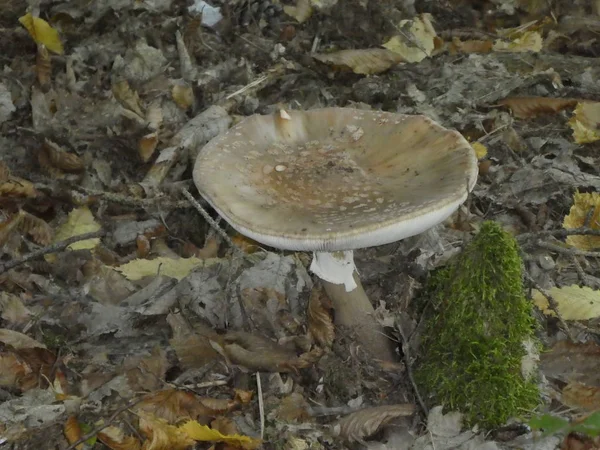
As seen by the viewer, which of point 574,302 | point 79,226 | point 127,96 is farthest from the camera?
point 127,96

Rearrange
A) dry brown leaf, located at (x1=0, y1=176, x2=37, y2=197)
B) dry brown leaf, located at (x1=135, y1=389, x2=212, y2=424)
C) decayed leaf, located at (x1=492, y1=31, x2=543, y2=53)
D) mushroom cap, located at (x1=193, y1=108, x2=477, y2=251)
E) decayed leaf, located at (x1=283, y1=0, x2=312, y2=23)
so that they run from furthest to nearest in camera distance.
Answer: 1. decayed leaf, located at (x1=283, y1=0, x2=312, y2=23)
2. decayed leaf, located at (x1=492, y1=31, x2=543, y2=53)
3. dry brown leaf, located at (x1=0, y1=176, x2=37, y2=197)
4. dry brown leaf, located at (x1=135, y1=389, x2=212, y2=424)
5. mushroom cap, located at (x1=193, y1=108, x2=477, y2=251)

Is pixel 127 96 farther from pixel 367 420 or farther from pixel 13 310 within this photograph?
pixel 367 420

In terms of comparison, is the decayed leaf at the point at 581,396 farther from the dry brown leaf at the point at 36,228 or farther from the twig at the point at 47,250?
the dry brown leaf at the point at 36,228

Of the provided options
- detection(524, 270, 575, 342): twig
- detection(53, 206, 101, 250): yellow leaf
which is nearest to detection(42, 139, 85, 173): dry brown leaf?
detection(53, 206, 101, 250): yellow leaf

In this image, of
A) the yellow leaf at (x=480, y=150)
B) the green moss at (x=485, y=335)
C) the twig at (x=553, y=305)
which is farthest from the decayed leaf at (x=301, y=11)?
the green moss at (x=485, y=335)

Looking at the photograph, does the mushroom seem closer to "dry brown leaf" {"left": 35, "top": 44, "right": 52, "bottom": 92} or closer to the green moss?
the green moss

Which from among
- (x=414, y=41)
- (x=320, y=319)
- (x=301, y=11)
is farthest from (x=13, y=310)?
(x=301, y=11)
